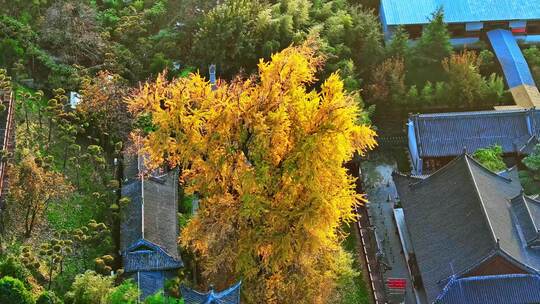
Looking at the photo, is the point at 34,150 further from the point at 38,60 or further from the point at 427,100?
the point at 427,100

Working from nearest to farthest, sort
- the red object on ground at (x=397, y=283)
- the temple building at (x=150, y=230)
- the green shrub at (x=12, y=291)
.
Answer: the green shrub at (x=12, y=291)
the temple building at (x=150, y=230)
the red object on ground at (x=397, y=283)

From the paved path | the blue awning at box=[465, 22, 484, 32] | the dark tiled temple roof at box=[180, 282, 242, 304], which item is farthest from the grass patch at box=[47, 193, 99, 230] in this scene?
A: the blue awning at box=[465, 22, 484, 32]

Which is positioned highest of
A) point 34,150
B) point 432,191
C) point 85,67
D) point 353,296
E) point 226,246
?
point 85,67

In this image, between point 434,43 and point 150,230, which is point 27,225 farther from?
point 434,43

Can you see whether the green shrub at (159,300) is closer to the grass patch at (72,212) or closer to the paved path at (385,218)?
the grass patch at (72,212)

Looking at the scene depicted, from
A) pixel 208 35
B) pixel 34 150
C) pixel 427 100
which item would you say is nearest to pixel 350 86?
pixel 427 100

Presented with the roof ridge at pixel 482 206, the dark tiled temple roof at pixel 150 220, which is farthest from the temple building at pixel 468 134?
the dark tiled temple roof at pixel 150 220

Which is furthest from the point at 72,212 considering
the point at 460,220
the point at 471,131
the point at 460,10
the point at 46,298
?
the point at 460,10
